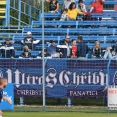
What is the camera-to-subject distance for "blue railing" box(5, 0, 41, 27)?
30.6m

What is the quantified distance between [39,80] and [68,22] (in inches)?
290

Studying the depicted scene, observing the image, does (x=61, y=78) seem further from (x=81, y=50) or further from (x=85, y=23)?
(x=85, y=23)

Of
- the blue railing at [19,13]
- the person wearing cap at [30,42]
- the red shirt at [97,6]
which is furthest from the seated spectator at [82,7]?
the person wearing cap at [30,42]

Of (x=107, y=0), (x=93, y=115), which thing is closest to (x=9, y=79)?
(x=93, y=115)

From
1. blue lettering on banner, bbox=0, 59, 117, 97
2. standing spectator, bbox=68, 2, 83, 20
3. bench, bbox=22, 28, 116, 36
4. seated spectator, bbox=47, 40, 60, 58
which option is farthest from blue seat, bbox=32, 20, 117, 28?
blue lettering on banner, bbox=0, 59, 117, 97

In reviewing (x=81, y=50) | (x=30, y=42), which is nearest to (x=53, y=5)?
(x=30, y=42)

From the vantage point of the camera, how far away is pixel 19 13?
30.4 metres

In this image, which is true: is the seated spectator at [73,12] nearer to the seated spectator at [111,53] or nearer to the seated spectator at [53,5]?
the seated spectator at [53,5]

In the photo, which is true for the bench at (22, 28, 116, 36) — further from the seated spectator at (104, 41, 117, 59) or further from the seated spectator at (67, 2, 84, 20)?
the seated spectator at (104, 41, 117, 59)

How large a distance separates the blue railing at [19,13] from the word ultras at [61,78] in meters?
9.48

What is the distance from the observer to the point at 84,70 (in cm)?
2070

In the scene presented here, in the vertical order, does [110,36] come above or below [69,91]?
above

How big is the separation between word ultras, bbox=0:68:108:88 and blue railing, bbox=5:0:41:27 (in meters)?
9.48

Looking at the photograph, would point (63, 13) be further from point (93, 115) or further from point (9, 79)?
point (93, 115)
